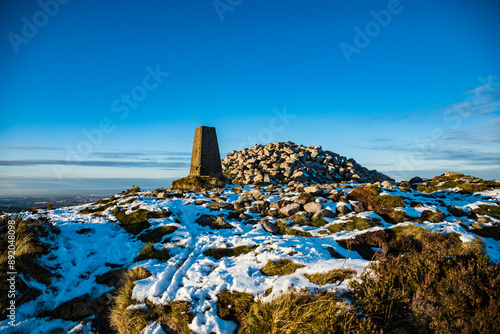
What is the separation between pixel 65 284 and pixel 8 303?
95 cm

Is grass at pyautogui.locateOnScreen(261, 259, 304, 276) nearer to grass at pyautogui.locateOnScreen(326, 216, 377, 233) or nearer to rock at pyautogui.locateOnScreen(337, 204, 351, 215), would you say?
grass at pyautogui.locateOnScreen(326, 216, 377, 233)

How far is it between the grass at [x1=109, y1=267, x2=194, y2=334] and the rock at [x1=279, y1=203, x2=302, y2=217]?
5380mm

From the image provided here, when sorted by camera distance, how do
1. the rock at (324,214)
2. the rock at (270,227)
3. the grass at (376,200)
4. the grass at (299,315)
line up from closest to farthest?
the grass at (299,315) < the rock at (270,227) < the rock at (324,214) < the grass at (376,200)

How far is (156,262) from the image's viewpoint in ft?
20.1

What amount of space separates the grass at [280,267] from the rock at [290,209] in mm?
3828

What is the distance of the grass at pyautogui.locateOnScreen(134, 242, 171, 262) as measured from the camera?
637cm

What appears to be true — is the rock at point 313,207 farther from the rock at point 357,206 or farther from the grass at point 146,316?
the grass at point 146,316

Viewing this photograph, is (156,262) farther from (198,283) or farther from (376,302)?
(376,302)

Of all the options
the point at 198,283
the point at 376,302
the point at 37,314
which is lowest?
the point at 37,314

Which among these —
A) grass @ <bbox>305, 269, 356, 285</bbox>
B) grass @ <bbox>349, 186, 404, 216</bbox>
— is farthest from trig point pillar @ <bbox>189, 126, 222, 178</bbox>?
grass @ <bbox>305, 269, 356, 285</bbox>

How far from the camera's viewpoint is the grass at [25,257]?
4.99 m

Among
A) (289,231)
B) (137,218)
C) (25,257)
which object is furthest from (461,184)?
(25,257)

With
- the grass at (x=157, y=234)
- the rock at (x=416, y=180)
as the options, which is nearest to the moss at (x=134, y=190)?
the grass at (x=157, y=234)

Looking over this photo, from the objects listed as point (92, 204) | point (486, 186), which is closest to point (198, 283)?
point (92, 204)
